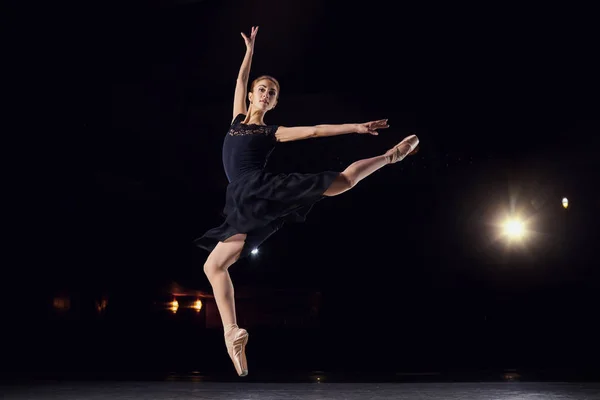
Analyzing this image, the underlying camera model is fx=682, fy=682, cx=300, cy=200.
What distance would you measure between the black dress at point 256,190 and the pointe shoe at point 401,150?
1.42ft

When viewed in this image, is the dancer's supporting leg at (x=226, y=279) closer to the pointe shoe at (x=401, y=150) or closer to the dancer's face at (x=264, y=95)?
the dancer's face at (x=264, y=95)

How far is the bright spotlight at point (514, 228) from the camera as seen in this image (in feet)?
52.9

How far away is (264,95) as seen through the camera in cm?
461

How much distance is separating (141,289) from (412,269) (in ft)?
26.2

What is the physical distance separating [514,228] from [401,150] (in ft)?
41.4

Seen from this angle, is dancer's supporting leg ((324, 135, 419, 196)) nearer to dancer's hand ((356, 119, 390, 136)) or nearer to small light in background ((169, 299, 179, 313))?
dancer's hand ((356, 119, 390, 136))

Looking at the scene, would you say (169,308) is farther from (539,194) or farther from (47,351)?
(539,194)

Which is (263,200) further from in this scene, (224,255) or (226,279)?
(226,279)

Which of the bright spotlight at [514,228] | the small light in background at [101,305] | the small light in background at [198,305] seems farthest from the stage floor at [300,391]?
the small light in background at [198,305]

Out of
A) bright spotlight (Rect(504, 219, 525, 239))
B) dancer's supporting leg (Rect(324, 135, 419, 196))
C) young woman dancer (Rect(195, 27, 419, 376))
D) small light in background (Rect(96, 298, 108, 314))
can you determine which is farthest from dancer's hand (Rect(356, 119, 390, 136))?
small light in background (Rect(96, 298, 108, 314))

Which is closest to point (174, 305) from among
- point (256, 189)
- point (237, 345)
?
point (237, 345)

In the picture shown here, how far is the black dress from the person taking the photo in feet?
14.0

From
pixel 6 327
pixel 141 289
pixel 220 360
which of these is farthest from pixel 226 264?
pixel 141 289

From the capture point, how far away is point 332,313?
17453 mm
